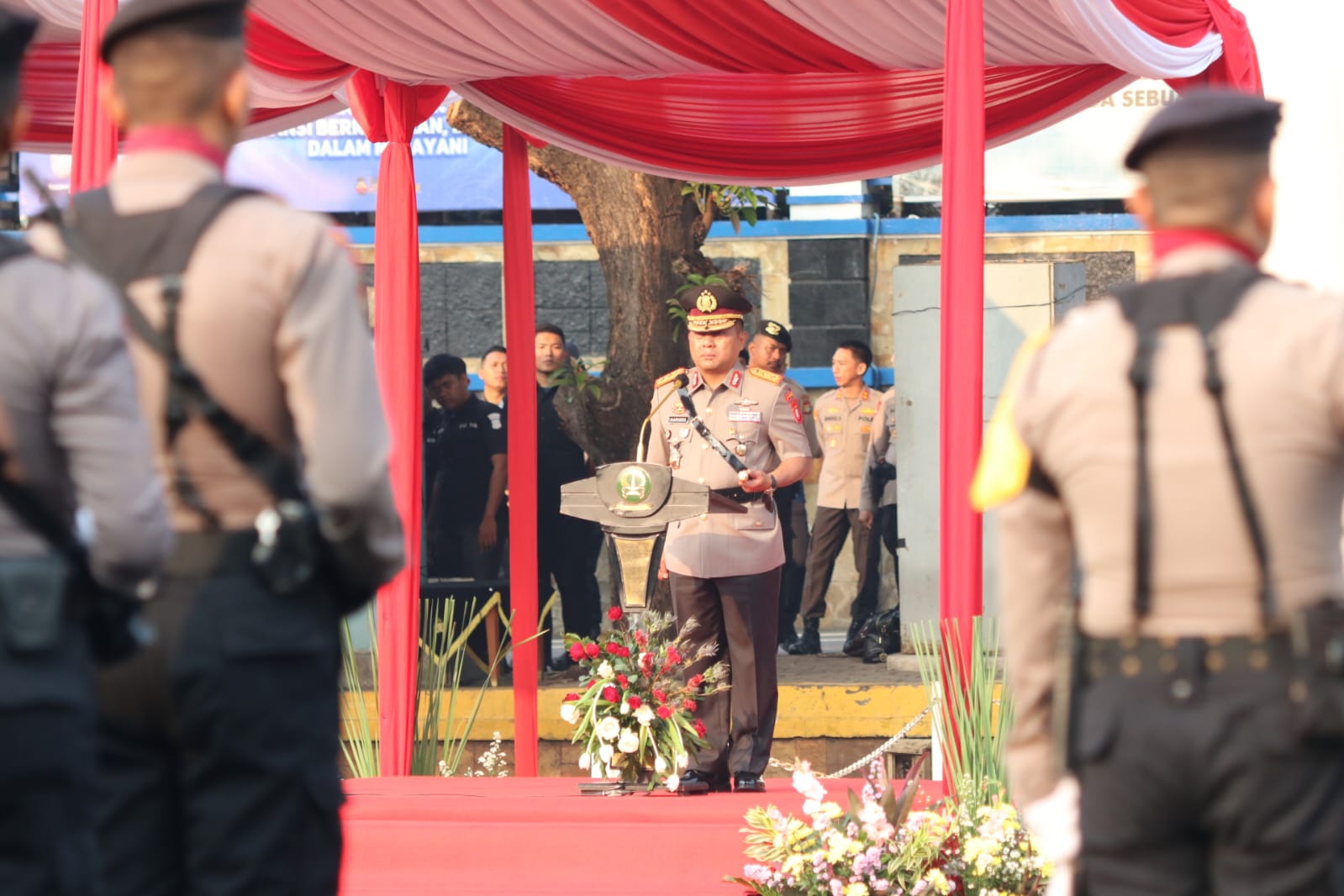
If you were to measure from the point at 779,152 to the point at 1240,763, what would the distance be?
611cm

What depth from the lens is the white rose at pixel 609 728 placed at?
5.93 metres

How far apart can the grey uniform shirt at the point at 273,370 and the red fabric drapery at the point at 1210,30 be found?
473 centimetres

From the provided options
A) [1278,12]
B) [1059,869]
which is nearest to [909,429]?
[1278,12]

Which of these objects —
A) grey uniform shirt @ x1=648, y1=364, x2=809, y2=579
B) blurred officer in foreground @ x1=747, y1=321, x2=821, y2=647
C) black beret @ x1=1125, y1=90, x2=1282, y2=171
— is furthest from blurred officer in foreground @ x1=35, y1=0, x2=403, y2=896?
blurred officer in foreground @ x1=747, y1=321, x2=821, y2=647

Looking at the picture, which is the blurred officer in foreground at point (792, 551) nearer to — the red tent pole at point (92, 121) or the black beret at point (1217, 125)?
the red tent pole at point (92, 121)

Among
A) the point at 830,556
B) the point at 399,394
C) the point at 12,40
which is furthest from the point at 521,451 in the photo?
the point at 12,40

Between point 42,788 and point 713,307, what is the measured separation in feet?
14.8

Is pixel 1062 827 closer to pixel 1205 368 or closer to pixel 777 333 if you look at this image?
pixel 1205 368

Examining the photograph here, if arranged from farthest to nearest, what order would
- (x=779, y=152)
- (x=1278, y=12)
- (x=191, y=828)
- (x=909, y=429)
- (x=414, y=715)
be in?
(x=909, y=429) < (x=779, y=152) < (x=414, y=715) < (x=1278, y=12) < (x=191, y=828)

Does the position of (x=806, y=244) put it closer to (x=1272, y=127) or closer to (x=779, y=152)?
(x=779, y=152)

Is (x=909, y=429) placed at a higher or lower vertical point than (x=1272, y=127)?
lower

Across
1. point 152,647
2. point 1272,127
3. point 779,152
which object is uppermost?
point 779,152

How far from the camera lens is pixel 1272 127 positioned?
95.0 inches

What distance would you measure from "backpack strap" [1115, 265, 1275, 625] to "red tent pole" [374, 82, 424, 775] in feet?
15.0
